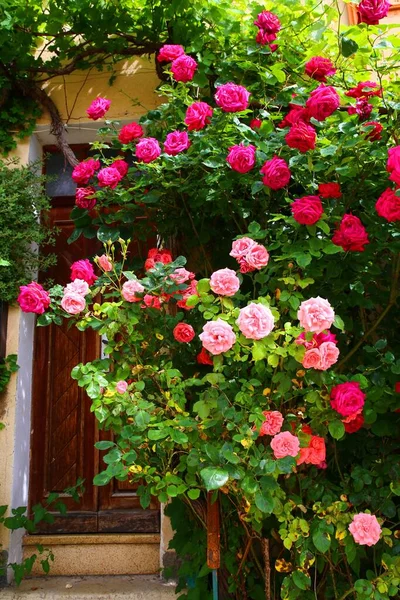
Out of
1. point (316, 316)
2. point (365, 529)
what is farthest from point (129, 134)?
point (365, 529)

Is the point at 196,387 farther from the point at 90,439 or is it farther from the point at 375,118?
the point at 375,118

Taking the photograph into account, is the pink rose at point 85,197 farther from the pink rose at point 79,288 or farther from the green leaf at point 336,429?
the green leaf at point 336,429

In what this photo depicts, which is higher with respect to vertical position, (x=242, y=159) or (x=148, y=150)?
(x=148, y=150)

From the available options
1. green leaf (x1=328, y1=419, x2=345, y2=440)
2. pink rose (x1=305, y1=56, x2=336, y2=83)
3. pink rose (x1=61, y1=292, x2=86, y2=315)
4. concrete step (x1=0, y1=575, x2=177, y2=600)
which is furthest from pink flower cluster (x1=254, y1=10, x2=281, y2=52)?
concrete step (x1=0, y1=575, x2=177, y2=600)

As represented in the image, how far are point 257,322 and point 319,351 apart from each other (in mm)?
275

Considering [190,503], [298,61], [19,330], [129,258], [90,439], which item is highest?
[298,61]

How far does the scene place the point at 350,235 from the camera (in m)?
2.46

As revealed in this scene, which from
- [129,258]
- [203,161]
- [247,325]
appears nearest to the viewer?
[247,325]

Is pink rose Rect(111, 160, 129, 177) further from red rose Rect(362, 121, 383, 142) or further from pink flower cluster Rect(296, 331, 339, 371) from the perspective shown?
pink flower cluster Rect(296, 331, 339, 371)

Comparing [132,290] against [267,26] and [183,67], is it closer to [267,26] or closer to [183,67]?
[183,67]

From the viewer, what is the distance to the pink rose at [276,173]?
253cm

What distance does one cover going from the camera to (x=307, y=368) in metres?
2.41

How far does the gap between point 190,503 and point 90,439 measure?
1.23m

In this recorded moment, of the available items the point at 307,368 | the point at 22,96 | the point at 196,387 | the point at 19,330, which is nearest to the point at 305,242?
the point at 307,368
